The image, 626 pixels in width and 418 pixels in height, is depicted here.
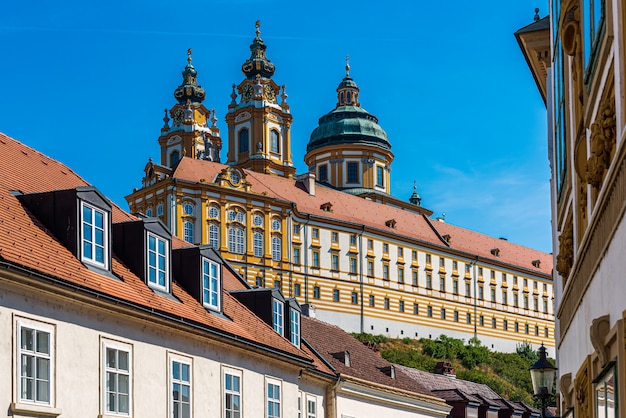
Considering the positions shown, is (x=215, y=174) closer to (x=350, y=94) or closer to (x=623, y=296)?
(x=350, y=94)

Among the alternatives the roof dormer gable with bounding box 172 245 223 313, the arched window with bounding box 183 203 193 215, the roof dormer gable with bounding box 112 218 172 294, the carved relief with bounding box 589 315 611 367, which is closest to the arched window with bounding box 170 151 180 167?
the arched window with bounding box 183 203 193 215

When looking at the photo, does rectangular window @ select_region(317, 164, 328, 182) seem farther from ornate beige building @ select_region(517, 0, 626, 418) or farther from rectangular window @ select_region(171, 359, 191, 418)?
ornate beige building @ select_region(517, 0, 626, 418)

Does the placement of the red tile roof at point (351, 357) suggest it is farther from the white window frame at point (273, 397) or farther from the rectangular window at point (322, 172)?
the rectangular window at point (322, 172)

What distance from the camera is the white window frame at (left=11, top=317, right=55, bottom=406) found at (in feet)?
54.0

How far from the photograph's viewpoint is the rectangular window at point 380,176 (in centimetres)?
13800

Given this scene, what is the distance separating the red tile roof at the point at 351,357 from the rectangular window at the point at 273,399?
7.11 meters

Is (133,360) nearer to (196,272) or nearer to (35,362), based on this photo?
(35,362)

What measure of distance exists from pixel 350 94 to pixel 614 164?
479ft

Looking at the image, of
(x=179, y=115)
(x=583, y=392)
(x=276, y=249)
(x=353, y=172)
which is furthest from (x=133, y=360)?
(x=179, y=115)

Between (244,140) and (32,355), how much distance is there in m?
114

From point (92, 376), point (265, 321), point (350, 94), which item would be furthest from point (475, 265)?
point (92, 376)

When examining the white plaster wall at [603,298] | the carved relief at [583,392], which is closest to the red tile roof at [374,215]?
the white plaster wall at [603,298]

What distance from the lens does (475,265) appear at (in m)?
128

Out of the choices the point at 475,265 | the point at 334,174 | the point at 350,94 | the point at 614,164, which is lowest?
the point at 614,164
